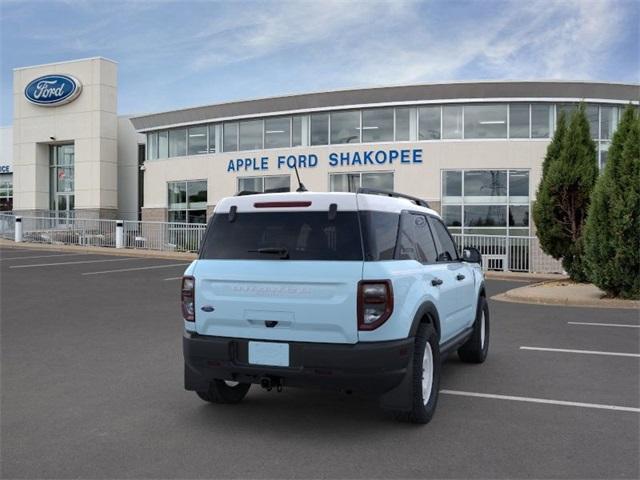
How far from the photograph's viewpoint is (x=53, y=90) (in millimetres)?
35531

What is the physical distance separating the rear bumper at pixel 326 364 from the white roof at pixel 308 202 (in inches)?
39.3

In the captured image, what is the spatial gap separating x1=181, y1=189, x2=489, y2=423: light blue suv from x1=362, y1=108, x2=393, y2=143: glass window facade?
21560 millimetres

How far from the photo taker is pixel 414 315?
475 cm

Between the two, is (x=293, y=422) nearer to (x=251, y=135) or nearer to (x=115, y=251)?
(x=115, y=251)

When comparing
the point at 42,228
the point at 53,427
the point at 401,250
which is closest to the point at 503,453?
the point at 401,250

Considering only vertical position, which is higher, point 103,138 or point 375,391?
point 103,138

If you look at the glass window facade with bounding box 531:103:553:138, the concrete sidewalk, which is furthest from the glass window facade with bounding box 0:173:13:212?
the concrete sidewalk

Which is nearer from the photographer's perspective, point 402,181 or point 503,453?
point 503,453

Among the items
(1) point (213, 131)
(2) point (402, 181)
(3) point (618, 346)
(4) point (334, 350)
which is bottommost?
(3) point (618, 346)

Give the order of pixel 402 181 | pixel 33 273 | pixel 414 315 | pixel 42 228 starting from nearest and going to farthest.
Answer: pixel 414 315 → pixel 33 273 → pixel 402 181 → pixel 42 228

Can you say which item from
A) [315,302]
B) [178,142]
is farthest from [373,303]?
[178,142]

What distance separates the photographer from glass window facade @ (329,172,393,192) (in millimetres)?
26406

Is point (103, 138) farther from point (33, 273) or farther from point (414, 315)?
point (414, 315)

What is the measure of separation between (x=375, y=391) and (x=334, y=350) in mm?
405
